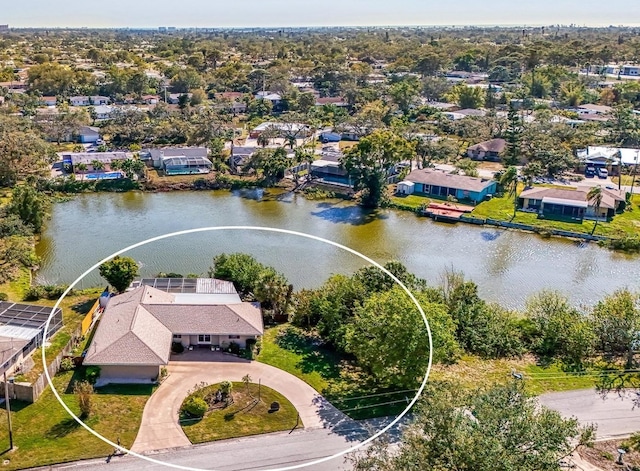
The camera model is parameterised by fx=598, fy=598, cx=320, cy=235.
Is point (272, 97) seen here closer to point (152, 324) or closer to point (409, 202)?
point (409, 202)

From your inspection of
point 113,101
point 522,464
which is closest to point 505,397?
point 522,464

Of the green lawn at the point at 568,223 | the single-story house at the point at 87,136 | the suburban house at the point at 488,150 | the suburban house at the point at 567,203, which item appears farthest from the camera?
the single-story house at the point at 87,136

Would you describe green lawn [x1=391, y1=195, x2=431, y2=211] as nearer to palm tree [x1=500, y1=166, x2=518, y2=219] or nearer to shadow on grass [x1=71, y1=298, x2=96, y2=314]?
palm tree [x1=500, y1=166, x2=518, y2=219]

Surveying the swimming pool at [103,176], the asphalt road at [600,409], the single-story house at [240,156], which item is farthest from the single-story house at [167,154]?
the asphalt road at [600,409]

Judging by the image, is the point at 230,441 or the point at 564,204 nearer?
the point at 230,441

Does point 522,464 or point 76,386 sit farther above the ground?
point 522,464

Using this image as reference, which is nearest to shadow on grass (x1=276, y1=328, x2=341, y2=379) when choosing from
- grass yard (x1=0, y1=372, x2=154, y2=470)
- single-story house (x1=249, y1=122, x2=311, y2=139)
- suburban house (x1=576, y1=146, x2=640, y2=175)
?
grass yard (x1=0, y1=372, x2=154, y2=470)

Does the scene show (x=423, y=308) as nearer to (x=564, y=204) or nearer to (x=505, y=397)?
(x=505, y=397)

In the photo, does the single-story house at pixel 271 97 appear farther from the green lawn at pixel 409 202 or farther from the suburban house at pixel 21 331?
the suburban house at pixel 21 331
